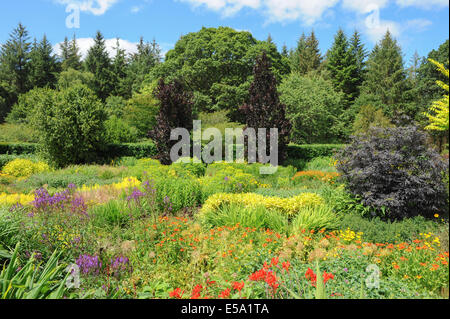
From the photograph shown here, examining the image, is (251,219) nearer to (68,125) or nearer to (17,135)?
(68,125)

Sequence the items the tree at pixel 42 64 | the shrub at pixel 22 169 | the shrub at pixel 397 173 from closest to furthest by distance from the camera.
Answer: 1. the shrub at pixel 397 173
2. the shrub at pixel 22 169
3. the tree at pixel 42 64

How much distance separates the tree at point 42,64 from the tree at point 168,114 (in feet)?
70.2

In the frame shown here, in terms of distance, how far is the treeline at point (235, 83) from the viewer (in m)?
16.0

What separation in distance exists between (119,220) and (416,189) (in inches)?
214

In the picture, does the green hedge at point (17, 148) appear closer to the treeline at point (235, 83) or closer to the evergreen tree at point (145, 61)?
the treeline at point (235, 83)

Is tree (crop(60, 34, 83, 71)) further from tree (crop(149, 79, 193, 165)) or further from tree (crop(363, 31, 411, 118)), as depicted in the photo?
tree (crop(363, 31, 411, 118))

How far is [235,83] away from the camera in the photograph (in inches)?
867

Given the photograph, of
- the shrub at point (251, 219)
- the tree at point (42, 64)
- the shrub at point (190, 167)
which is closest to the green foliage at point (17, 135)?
the tree at point (42, 64)

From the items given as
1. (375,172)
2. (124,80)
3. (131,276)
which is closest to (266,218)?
(375,172)

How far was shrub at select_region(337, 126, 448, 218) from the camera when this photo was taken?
4.83 m

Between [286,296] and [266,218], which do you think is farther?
[266,218]

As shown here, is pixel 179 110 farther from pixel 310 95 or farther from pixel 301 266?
pixel 310 95

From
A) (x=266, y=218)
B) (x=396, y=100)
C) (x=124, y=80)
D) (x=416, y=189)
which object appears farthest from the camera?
(x=124, y=80)
